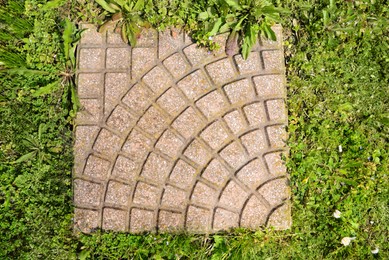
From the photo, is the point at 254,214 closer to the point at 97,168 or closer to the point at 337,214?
the point at 337,214

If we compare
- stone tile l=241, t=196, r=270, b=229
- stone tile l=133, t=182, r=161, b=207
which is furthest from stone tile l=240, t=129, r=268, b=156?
stone tile l=133, t=182, r=161, b=207

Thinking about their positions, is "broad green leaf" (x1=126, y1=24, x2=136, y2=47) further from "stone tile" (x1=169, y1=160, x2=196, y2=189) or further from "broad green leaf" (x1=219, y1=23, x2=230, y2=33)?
"stone tile" (x1=169, y1=160, x2=196, y2=189)

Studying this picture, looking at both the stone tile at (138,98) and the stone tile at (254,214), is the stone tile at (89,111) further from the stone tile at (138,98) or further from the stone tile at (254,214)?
the stone tile at (254,214)

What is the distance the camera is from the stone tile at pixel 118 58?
3.50 metres

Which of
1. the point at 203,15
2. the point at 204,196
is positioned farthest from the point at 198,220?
the point at 203,15

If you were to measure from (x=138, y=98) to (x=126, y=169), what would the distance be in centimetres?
64

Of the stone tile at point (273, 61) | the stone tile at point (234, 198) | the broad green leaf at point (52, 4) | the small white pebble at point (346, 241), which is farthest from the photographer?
the broad green leaf at point (52, 4)

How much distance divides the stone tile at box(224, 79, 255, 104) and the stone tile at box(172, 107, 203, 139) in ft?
1.15

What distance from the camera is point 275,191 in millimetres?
3316

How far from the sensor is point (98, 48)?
3531mm

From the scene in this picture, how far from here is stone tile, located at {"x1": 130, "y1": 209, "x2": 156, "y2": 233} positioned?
3.36m

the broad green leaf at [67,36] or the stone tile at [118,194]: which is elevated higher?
the broad green leaf at [67,36]

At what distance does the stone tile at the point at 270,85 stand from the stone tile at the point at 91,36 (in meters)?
1.46

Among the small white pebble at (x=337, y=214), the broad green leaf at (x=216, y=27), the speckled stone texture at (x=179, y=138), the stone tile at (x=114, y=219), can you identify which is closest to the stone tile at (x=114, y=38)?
the speckled stone texture at (x=179, y=138)
